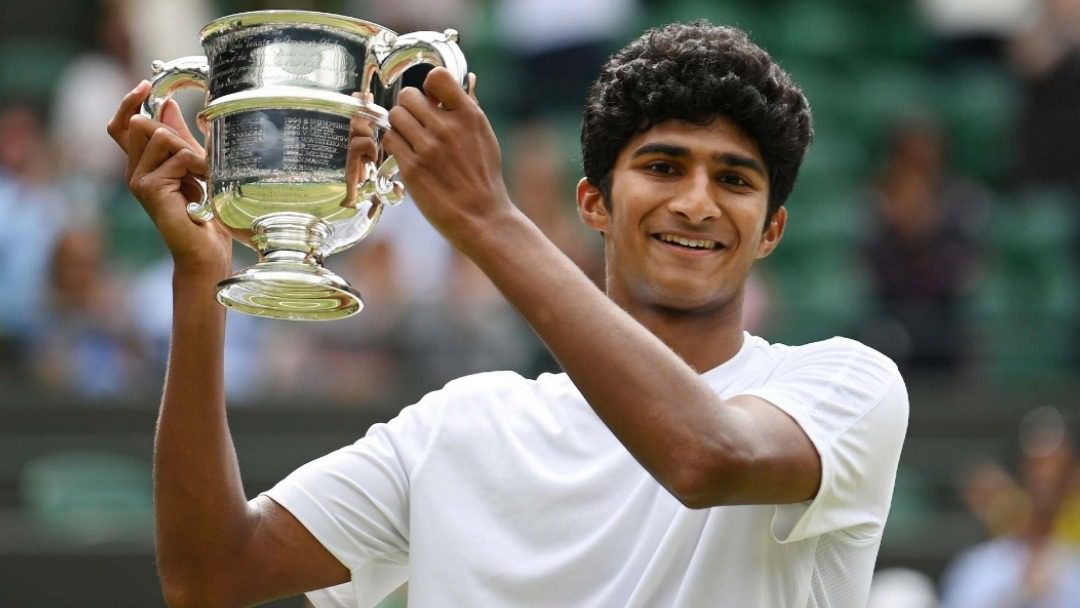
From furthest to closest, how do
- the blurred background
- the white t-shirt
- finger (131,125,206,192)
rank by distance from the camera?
the blurred background
finger (131,125,206,192)
the white t-shirt

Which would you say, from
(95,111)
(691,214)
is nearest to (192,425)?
(691,214)

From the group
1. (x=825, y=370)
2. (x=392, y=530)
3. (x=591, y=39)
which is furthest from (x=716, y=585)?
(x=591, y=39)

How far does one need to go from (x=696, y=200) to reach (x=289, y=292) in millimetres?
623

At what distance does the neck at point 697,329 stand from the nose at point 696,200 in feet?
0.58

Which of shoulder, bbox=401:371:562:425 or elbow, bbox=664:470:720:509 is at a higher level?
elbow, bbox=664:470:720:509

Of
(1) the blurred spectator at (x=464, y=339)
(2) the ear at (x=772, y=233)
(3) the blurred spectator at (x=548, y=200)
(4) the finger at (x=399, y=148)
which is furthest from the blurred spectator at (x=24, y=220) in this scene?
(4) the finger at (x=399, y=148)

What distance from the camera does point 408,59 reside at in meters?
2.68

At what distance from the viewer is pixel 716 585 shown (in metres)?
2.79

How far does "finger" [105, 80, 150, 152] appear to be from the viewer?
2.98 meters

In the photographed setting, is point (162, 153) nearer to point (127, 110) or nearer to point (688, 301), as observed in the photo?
point (127, 110)

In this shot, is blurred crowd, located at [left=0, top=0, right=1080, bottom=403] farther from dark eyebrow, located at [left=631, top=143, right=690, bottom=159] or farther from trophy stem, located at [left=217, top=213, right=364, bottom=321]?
trophy stem, located at [left=217, top=213, right=364, bottom=321]

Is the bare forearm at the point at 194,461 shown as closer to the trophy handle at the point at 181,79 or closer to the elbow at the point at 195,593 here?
the elbow at the point at 195,593

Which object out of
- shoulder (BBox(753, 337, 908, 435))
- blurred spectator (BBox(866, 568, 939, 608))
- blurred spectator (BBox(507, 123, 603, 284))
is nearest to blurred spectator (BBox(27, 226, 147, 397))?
blurred spectator (BBox(507, 123, 603, 284))

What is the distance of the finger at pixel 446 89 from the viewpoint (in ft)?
8.19
